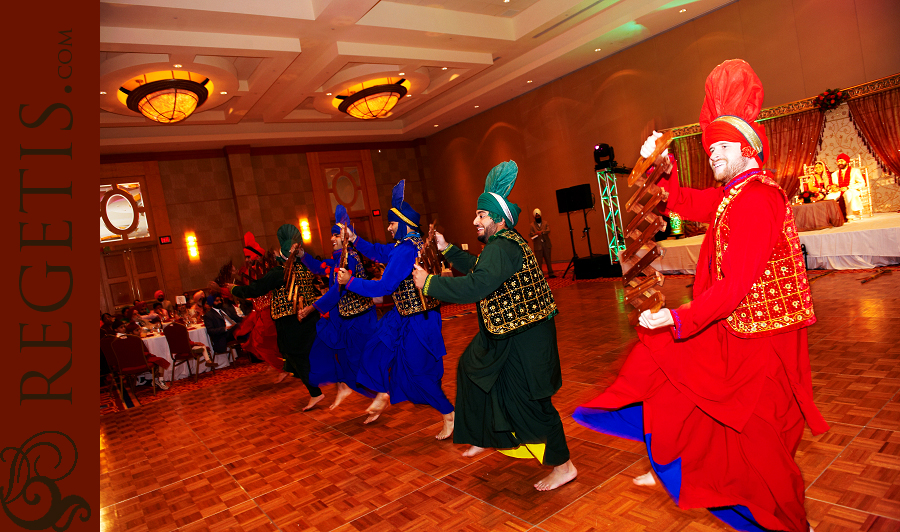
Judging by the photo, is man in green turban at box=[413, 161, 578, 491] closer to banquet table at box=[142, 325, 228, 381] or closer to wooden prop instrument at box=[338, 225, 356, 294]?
wooden prop instrument at box=[338, 225, 356, 294]

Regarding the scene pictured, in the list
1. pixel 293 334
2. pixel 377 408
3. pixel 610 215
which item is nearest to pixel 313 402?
pixel 293 334

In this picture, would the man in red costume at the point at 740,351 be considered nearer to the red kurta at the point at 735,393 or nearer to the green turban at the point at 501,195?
the red kurta at the point at 735,393

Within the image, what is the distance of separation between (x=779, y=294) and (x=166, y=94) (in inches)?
386

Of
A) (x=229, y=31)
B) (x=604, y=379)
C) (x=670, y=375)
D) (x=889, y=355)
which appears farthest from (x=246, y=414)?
(x=229, y=31)

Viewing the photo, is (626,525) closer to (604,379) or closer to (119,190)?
(604,379)

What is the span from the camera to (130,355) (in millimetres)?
6527

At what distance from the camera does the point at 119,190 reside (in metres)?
12.8

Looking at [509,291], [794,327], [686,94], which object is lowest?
[794,327]

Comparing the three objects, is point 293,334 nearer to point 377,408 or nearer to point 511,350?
point 377,408

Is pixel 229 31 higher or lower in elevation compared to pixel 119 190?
higher

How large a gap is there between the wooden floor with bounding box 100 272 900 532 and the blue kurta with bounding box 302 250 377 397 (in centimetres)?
34

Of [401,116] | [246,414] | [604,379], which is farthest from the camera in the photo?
[401,116]

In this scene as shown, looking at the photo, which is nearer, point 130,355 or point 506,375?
point 506,375

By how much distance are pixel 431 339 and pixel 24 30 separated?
9.95 feet
